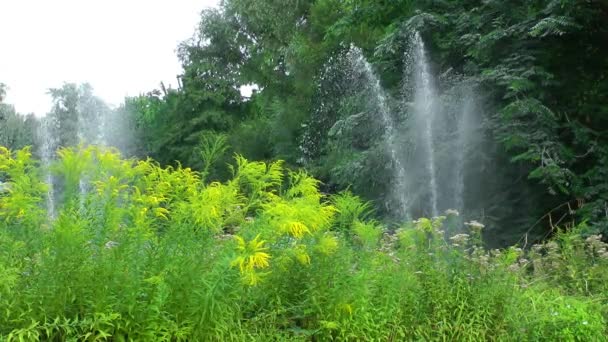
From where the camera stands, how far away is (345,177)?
43.5ft

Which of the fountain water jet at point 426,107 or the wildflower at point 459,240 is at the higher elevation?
the fountain water jet at point 426,107

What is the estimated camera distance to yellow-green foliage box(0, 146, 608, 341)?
2.83 meters

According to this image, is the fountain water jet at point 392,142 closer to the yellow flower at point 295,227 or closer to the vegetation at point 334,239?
the vegetation at point 334,239

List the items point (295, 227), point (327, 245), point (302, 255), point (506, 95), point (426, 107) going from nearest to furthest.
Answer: point (295, 227), point (302, 255), point (327, 245), point (506, 95), point (426, 107)

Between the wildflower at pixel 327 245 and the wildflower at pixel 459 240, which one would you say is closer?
the wildflower at pixel 327 245

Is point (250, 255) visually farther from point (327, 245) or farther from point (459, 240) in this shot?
point (459, 240)

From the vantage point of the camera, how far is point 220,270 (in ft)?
9.66

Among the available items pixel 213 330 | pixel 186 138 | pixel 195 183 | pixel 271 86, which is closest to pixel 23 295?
pixel 213 330

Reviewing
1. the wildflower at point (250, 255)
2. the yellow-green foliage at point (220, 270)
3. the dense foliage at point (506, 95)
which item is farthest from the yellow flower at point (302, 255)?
the dense foliage at point (506, 95)

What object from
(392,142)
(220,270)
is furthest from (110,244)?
(392,142)

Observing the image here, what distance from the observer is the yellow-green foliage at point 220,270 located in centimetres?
283

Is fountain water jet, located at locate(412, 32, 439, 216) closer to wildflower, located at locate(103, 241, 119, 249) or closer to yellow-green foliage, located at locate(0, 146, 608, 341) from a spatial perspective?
yellow-green foliage, located at locate(0, 146, 608, 341)

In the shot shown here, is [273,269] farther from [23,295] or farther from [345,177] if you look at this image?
[345,177]

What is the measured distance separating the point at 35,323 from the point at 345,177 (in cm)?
1074
